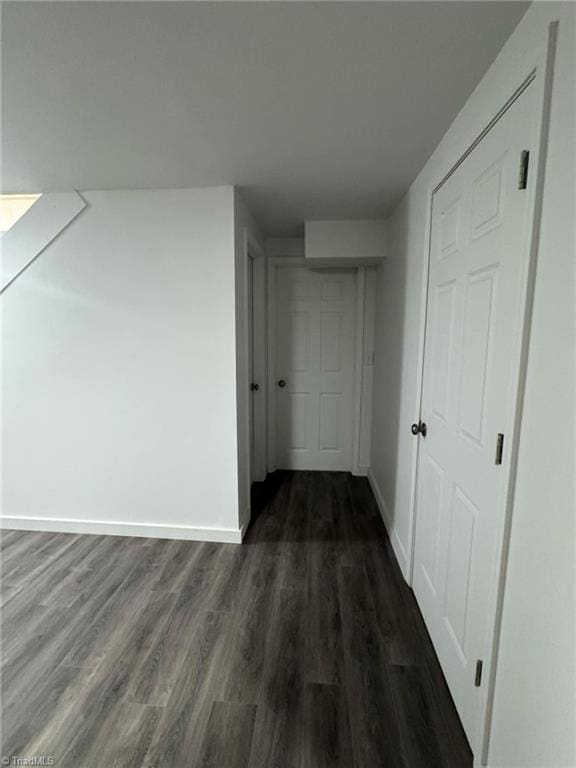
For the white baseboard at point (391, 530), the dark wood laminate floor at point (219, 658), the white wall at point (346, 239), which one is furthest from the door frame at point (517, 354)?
the white wall at point (346, 239)

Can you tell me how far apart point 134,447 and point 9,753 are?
1.39 metres

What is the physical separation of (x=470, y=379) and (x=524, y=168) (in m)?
0.64

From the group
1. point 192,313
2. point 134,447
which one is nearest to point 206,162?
point 192,313

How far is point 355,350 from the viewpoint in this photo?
3105mm

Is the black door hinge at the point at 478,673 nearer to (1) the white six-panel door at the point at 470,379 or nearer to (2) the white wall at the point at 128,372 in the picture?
(1) the white six-panel door at the point at 470,379

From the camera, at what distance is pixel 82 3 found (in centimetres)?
87

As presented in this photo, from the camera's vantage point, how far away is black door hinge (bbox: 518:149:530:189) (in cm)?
87

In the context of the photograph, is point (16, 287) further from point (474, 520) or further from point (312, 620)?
point (474, 520)

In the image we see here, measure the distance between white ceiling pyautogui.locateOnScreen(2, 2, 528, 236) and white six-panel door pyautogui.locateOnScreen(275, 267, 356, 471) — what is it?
128cm

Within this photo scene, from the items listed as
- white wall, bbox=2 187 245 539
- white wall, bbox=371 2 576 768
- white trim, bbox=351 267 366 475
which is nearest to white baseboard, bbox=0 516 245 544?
white wall, bbox=2 187 245 539

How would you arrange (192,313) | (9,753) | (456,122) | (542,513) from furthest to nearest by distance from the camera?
(192,313) → (456,122) → (9,753) → (542,513)

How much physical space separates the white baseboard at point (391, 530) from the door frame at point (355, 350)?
1.45 ft

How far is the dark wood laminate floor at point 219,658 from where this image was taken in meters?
1.11

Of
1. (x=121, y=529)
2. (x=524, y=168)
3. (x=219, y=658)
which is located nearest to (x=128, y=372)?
(x=121, y=529)
